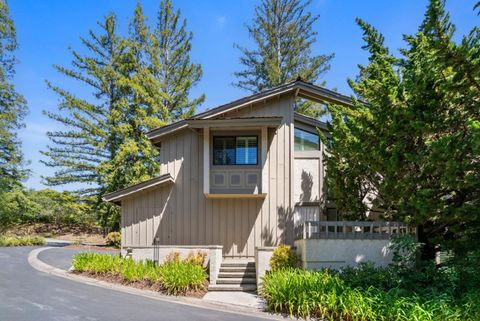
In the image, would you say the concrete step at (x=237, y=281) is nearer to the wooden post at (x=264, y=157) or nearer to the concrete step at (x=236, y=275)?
the concrete step at (x=236, y=275)

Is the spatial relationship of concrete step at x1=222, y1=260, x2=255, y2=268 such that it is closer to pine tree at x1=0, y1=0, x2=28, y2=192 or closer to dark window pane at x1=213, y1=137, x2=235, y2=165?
dark window pane at x1=213, y1=137, x2=235, y2=165

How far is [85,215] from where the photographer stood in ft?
100

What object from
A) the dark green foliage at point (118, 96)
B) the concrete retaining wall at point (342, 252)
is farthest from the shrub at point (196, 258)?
the dark green foliage at point (118, 96)

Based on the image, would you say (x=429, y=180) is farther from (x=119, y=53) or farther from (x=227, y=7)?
(x=119, y=53)

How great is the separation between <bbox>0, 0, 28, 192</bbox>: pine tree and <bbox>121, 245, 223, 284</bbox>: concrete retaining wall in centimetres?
2026

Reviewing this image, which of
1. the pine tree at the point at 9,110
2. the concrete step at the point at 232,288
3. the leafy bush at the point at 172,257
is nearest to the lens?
the concrete step at the point at 232,288

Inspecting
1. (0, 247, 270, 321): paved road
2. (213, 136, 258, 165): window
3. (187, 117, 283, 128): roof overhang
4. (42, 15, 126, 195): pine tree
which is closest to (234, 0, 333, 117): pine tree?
(42, 15, 126, 195): pine tree

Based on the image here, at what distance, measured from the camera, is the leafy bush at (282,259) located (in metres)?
11.6

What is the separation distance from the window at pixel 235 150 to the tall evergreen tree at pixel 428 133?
4119 millimetres

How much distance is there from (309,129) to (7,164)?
83.3 feet

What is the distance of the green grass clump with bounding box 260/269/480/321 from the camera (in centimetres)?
768

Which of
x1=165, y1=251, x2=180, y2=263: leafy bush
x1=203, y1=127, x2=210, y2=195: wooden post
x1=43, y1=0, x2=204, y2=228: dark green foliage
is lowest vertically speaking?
x1=165, y1=251, x2=180, y2=263: leafy bush

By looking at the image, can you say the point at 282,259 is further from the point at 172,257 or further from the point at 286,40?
the point at 286,40

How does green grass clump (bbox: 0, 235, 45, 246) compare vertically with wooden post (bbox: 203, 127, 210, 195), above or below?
below
